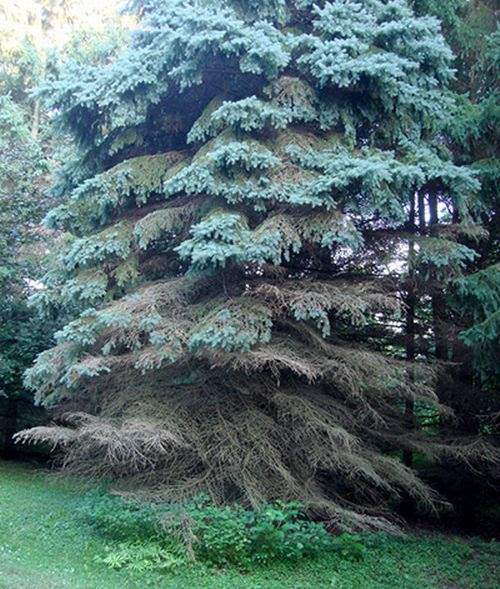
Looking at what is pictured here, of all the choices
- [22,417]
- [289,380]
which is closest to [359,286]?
[289,380]

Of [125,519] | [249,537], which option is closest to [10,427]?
[125,519]

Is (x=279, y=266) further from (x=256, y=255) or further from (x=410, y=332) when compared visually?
(x=410, y=332)

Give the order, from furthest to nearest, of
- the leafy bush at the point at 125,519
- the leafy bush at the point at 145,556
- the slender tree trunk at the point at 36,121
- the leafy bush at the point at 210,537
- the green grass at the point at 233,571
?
the slender tree trunk at the point at 36,121
the leafy bush at the point at 125,519
the leafy bush at the point at 210,537
the leafy bush at the point at 145,556
the green grass at the point at 233,571

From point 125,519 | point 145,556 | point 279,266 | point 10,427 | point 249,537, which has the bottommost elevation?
point 10,427

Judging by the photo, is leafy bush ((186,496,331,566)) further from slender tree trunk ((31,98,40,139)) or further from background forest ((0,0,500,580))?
slender tree trunk ((31,98,40,139))

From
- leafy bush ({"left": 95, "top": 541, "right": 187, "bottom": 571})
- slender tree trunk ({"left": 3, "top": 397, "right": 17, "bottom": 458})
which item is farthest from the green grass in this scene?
slender tree trunk ({"left": 3, "top": 397, "right": 17, "bottom": 458})

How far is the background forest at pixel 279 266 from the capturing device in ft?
21.3

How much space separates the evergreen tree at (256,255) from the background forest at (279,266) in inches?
1.3

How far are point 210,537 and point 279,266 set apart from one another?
11.1 feet

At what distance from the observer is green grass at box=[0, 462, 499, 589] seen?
5172 mm

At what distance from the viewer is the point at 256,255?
20.5 feet

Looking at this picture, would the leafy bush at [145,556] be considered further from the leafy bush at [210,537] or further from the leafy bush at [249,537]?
the leafy bush at [249,537]

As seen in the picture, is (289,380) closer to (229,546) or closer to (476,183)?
(229,546)

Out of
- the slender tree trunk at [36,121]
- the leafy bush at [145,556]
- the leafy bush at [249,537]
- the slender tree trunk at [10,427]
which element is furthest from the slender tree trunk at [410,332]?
the slender tree trunk at [36,121]
